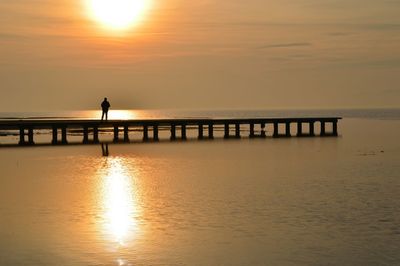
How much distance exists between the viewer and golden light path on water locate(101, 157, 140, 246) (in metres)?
19.7

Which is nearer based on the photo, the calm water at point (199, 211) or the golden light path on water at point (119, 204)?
the calm water at point (199, 211)

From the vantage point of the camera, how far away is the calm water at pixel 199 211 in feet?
56.9

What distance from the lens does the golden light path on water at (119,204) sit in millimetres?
19703

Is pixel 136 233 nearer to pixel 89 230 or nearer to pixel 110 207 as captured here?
pixel 89 230

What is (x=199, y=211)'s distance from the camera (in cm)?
2316

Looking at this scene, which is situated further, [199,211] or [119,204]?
[119,204]

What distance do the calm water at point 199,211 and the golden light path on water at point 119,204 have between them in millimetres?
38

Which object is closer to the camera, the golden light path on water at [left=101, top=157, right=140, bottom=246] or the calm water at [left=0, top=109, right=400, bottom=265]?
the calm water at [left=0, top=109, right=400, bottom=265]

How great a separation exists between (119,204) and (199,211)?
3.02 metres

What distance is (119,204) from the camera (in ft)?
81.8

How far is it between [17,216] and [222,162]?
1989cm

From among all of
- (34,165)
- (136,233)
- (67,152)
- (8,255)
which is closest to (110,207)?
(136,233)

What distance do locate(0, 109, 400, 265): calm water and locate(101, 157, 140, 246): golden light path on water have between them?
0.12 feet

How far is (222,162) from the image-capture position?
41.2m
